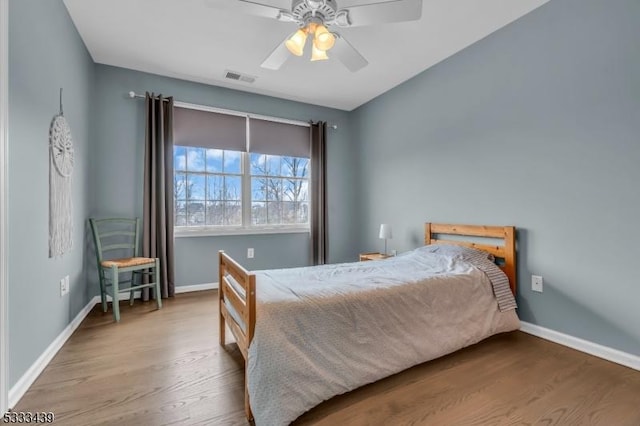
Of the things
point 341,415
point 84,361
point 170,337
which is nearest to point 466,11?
point 341,415

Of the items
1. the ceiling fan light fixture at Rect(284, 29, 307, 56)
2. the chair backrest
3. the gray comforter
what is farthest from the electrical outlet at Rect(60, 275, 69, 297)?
the ceiling fan light fixture at Rect(284, 29, 307, 56)

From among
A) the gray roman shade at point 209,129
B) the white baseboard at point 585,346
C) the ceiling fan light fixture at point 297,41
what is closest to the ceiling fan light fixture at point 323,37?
the ceiling fan light fixture at point 297,41

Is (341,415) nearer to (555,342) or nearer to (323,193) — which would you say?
(555,342)

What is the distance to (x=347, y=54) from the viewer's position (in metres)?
2.39

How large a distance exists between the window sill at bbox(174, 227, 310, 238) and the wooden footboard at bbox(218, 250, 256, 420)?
5.12ft

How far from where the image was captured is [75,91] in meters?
2.69

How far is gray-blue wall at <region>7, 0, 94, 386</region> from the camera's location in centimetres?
164

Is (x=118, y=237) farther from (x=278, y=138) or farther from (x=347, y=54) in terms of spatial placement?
(x=347, y=54)

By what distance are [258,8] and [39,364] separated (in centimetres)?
267

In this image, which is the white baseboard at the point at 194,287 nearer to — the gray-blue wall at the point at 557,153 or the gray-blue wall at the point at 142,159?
the gray-blue wall at the point at 142,159

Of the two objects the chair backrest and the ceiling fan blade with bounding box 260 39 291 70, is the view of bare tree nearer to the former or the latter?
the chair backrest

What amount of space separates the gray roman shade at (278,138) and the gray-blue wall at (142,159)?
15 centimetres

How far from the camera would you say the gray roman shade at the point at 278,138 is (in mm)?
4125

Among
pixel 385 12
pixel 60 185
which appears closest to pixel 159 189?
pixel 60 185
